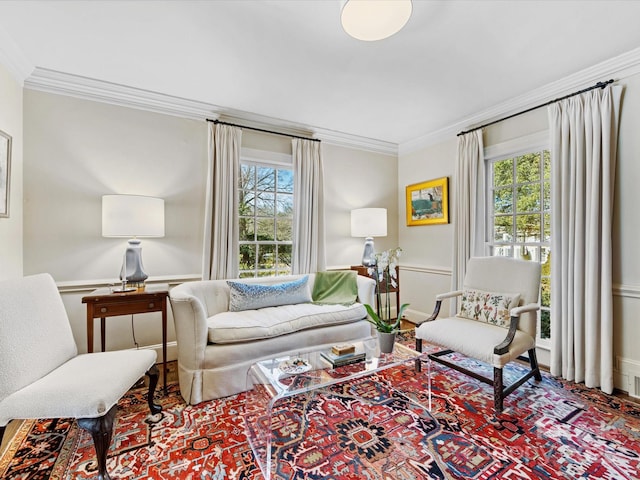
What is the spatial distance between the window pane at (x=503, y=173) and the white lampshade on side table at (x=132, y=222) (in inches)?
136

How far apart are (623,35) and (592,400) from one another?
258 centimetres

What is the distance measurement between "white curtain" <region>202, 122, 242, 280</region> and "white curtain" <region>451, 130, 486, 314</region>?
250 cm

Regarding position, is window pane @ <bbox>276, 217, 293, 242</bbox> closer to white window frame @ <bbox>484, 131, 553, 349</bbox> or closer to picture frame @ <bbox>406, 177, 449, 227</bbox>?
picture frame @ <bbox>406, 177, 449, 227</bbox>

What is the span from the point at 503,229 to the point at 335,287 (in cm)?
196

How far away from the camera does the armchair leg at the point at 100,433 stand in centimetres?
137

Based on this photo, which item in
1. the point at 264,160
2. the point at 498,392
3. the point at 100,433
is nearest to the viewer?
the point at 100,433

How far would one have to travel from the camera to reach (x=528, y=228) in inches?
120

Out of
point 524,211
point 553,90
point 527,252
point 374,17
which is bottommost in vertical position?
point 527,252

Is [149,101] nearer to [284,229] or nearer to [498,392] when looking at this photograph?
[284,229]

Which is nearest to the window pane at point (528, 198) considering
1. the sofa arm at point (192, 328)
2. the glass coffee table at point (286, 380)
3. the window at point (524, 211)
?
the window at point (524, 211)

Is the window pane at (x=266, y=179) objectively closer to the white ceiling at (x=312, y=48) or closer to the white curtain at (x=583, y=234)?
the white ceiling at (x=312, y=48)

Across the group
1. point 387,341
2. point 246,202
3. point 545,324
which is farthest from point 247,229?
point 545,324

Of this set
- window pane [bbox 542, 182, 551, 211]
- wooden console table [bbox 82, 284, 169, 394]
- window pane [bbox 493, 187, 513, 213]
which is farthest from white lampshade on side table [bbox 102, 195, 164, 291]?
window pane [bbox 542, 182, 551, 211]

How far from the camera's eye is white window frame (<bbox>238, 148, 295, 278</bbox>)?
11.0ft
